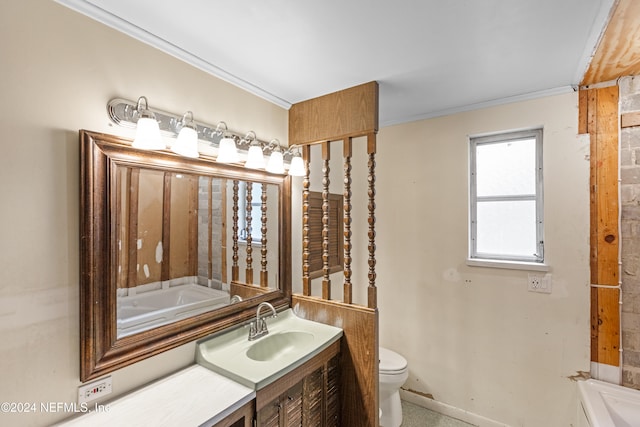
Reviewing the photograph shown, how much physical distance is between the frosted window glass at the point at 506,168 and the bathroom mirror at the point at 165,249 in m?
1.61

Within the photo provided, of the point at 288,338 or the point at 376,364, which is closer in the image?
the point at 376,364

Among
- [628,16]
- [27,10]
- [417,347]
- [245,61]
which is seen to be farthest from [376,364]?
[27,10]

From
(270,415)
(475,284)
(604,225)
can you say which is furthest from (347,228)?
(604,225)

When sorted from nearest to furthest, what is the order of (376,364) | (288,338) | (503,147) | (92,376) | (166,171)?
(92,376)
(166,171)
(376,364)
(288,338)
(503,147)

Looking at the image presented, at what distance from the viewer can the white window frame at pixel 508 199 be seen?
2035 mm

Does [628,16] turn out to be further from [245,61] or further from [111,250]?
[111,250]

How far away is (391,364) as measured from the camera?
217 cm

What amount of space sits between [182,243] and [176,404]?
72 centimetres

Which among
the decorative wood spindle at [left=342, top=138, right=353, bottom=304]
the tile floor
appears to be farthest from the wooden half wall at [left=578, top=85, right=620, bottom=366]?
the decorative wood spindle at [left=342, top=138, right=353, bottom=304]

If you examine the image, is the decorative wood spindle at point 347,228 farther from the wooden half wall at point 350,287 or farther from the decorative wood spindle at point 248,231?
the decorative wood spindle at point 248,231

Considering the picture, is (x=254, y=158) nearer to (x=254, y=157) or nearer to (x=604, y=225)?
(x=254, y=157)

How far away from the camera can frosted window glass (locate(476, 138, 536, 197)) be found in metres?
2.11

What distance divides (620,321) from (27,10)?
10.8 feet

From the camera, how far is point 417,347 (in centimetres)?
245
